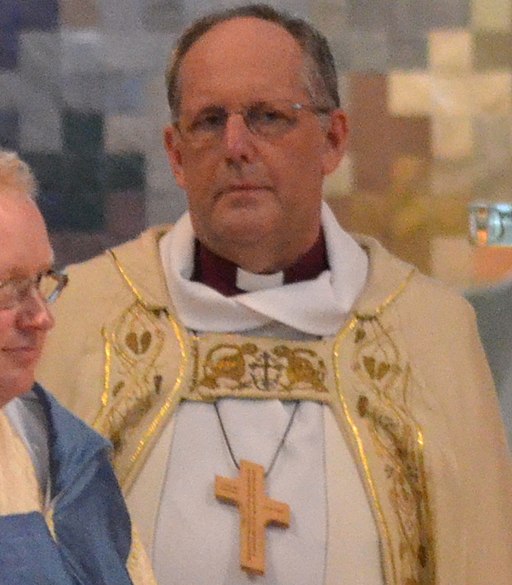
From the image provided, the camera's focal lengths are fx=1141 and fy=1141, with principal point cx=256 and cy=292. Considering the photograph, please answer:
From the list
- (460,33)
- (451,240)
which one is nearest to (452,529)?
(451,240)

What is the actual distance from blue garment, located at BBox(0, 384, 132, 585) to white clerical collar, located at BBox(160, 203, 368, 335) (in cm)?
50

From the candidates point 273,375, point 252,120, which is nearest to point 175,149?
point 252,120

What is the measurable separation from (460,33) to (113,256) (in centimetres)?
87

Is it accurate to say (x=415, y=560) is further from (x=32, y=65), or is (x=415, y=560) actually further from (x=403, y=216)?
(x=32, y=65)

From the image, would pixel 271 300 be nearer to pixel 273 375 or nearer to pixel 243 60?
pixel 273 375

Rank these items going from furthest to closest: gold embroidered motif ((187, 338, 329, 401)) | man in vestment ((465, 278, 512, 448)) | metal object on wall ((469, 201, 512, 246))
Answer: metal object on wall ((469, 201, 512, 246))
man in vestment ((465, 278, 512, 448))
gold embroidered motif ((187, 338, 329, 401))

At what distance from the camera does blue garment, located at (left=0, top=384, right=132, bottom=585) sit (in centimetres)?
124

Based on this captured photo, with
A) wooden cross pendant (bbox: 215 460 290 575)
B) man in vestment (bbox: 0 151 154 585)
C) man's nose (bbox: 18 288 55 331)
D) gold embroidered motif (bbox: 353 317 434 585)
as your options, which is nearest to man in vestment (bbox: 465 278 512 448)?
gold embroidered motif (bbox: 353 317 434 585)

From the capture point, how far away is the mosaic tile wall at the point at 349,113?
2.22 metres

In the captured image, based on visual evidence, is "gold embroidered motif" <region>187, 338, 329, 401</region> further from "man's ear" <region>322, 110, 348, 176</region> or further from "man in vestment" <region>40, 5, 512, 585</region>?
"man's ear" <region>322, 110, 348, 176</region>

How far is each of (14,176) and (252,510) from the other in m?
0.70

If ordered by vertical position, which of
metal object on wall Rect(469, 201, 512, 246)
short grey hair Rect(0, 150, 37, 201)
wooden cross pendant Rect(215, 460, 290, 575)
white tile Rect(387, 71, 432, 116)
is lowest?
wooden cross pendant Rect(215, 460, 290, 575)

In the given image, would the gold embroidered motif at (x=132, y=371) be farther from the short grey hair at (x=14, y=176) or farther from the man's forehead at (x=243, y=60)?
the short grey hair at (x=14, y=176)

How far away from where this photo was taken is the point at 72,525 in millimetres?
1324
